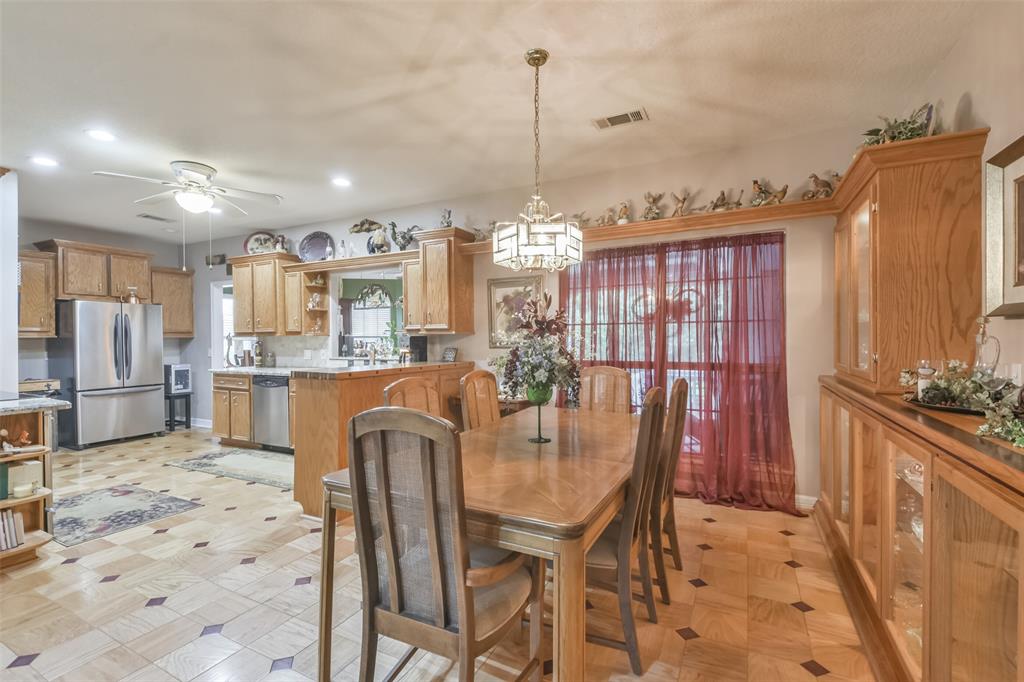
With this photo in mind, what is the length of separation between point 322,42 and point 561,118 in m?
1.57

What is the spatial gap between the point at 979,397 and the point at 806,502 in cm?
232

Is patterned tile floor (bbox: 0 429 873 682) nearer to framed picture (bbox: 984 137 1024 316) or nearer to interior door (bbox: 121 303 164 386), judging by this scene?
framed picture (bbox: 984 137 1024 316)

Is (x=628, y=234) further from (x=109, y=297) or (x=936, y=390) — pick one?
(x=109, y=297)

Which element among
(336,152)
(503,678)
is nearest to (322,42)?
(336,152)

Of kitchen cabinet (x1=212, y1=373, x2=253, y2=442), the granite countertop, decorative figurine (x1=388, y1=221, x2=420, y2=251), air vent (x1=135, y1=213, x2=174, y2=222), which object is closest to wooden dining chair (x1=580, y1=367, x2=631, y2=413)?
decorative figurine (x1=388, y1=221, x2=420, y2=251)

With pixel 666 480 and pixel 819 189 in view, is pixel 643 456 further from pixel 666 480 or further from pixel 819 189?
pixel 819 189

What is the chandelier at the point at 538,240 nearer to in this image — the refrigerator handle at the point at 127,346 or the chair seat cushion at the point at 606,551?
the chair seat cushion at the point at 606,551

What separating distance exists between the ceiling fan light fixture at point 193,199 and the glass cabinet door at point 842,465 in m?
4.84

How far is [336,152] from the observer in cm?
383

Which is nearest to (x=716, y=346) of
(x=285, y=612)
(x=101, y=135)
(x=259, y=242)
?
(x=285, y=612)

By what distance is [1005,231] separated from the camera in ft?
5.80

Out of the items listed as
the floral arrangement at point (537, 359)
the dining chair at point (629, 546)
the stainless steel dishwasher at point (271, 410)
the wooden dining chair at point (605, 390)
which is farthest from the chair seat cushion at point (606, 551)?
the stainless steel dishwasher at point (271, 410)

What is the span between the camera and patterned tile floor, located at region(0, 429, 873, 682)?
192 centimetres

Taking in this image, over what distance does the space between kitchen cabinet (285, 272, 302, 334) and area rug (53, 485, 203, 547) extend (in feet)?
7.77
